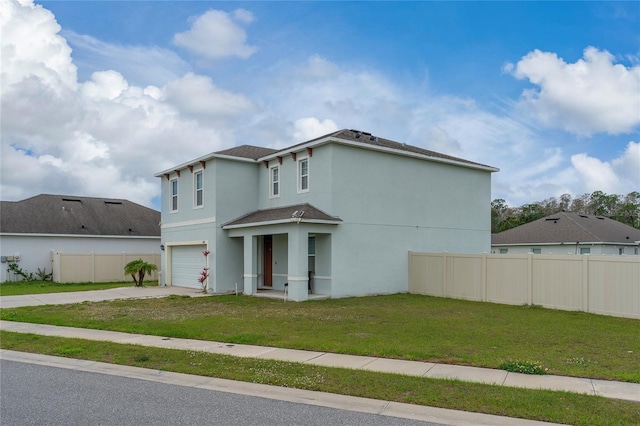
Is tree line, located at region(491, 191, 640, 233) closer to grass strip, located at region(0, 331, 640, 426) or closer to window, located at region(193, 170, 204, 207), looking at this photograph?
window, located at region(193, 170, 204, 207)

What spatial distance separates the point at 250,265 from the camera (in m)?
21.5

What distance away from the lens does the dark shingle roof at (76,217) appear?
3188cm

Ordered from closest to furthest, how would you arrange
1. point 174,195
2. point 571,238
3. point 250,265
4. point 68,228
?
point 250,265 → point 174,195 → point 68,228 → point 571,238

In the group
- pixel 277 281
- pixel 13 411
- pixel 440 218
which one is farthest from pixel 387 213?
pixel 13 411

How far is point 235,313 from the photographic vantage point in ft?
51.4

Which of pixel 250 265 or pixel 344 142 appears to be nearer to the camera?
pixel 344 142

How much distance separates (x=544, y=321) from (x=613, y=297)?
120 inches

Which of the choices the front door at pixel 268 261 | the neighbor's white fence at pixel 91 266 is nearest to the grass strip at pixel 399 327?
the front door at pixel 268 261

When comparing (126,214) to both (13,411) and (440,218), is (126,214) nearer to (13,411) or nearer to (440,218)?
Result: (440,218)

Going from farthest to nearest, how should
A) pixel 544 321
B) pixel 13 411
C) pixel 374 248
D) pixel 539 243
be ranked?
pixel 539 243 < pixel 374 248 < pixel 544 321 < pixel 13 411

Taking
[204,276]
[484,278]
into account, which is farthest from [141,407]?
[204,276]

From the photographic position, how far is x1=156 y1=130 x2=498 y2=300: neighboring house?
65.3 ft

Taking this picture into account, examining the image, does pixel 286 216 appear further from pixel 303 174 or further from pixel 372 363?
pixel 372 363

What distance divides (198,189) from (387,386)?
61.6 feet
